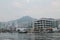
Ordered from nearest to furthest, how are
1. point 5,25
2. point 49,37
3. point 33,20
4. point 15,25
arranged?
point 5,25, point 15,25, point 33,20, point 49,37

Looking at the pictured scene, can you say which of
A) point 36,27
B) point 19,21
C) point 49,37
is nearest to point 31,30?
point 36,27

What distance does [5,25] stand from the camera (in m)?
4.00

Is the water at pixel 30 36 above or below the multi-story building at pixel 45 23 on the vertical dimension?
below

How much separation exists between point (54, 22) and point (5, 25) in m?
1.34

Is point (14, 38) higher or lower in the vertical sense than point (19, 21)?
lower

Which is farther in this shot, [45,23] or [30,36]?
[30,36]

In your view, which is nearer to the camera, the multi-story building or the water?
the multi-story building

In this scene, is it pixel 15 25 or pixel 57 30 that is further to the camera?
pixel 57 30

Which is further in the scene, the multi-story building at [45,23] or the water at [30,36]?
the water at [30,36]

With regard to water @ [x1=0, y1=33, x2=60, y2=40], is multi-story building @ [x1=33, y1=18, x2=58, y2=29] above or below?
above

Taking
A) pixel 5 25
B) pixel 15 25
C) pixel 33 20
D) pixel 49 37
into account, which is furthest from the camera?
pixel 49 37

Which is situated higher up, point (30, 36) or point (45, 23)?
point (45, 23)

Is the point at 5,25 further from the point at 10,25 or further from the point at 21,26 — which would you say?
the point at 21,26

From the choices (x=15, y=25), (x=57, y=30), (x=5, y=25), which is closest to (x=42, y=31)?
(x=57, y=30)
